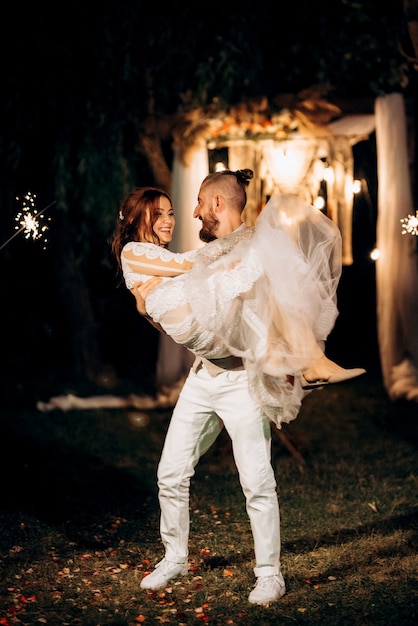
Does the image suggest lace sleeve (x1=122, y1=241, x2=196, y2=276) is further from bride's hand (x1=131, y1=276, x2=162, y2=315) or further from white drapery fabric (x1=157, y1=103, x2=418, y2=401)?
white drapery fabric (x1=157, y1=103, x2=418, y2=401)

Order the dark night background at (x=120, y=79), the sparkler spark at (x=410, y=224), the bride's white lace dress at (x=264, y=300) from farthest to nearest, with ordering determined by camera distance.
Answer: the dark night background at (x=120, y=79) → the sparkler spark at (x=410, y=224) → the bride's white lace dress at (x=264, y=300)

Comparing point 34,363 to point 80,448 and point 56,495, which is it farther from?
point 56,495

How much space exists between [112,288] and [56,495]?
647cm

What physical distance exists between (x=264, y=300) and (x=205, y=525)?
7.26 ft

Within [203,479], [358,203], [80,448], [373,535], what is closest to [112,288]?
[358,203]

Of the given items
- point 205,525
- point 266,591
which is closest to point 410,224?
point 205,525

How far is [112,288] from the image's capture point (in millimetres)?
12672

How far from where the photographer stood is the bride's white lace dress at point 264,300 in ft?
13.4

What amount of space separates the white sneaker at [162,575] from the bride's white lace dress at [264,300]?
3.31ft

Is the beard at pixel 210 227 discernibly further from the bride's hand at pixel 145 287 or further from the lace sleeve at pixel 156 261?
the bride's hand at pixel 145 287

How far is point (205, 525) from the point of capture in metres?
5.76

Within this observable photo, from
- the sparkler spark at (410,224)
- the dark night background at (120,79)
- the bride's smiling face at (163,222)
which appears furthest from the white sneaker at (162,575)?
the dark night background at (120,79)

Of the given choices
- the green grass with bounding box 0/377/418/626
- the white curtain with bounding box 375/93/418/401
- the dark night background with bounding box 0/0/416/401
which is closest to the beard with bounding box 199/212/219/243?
the green grass with bounding box 0/377/418/626

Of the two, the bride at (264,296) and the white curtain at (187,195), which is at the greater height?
the white curtain at (187,195)
